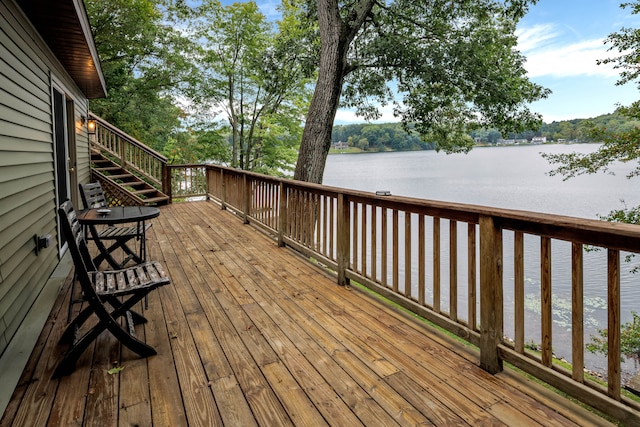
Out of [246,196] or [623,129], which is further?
[623,129]

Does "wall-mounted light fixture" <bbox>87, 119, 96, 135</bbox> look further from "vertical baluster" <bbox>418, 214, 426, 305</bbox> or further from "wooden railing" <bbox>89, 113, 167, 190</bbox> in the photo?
"vertical baluster" <bbox>418, 214, 426, 305</bbox>

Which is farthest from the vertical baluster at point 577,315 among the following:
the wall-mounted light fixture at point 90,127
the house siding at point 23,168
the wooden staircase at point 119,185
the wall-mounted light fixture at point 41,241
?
the wall-mounted light fixture at point 90,127

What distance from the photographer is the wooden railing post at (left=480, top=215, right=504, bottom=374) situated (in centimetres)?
204

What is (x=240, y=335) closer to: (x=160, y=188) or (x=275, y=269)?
(x=275, y=269)

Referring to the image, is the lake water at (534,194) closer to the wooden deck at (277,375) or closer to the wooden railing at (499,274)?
the wooden railing at (499,274)

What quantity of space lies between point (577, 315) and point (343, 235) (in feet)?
6.73

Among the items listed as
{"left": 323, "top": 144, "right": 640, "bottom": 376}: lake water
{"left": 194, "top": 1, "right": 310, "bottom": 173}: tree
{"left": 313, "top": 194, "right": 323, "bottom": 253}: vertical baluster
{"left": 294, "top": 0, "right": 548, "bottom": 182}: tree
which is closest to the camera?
{"left": 313, "top": 194, "right": 323, "bottom": 253}: vertical baluster

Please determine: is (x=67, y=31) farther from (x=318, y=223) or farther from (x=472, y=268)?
(x=472, y=268)

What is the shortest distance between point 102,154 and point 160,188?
152 centimetres

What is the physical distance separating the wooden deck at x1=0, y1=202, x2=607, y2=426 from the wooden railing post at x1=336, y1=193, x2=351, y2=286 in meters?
0.26

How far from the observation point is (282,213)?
5.02m

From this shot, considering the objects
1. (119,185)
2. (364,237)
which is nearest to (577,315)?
(364,237)

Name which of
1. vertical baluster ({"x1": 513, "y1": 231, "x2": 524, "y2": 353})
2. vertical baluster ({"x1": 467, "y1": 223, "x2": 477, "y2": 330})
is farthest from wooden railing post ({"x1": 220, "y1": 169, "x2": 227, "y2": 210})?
vertical baluster ({"x1": 513, "y1": 231, "x2": 524, "y2": 353})

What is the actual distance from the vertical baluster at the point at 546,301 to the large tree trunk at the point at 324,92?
5140mm
